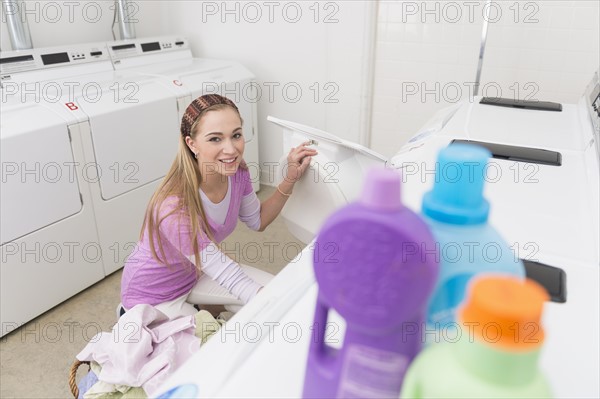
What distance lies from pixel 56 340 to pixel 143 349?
1266 millimetres

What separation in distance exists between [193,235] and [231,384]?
763mm

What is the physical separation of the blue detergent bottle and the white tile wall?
2.45 metres

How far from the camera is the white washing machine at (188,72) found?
280 cm

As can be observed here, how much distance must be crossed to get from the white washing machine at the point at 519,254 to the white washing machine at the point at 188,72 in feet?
5.54

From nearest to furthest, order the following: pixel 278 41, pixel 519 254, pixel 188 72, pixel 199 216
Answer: pixel 519 254
pixel 199 216
pixel 188 72
pixel 278 41

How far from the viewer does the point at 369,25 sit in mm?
2871

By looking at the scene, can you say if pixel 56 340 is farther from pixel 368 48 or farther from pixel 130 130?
pixel 368 48

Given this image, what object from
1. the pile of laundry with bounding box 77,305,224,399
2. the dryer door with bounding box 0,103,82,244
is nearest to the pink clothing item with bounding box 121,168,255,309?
the pile of laundry with bounding box 77,305,224,399

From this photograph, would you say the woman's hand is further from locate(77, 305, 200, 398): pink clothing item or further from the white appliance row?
the white appliance row

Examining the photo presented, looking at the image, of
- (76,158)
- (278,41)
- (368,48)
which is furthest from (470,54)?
(76,158)

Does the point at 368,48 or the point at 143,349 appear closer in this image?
the point at 143,349

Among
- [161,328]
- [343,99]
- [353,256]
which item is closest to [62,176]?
[161,328]

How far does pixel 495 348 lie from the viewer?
33 cm

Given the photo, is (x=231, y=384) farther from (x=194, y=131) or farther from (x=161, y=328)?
(x=194, y=131)
